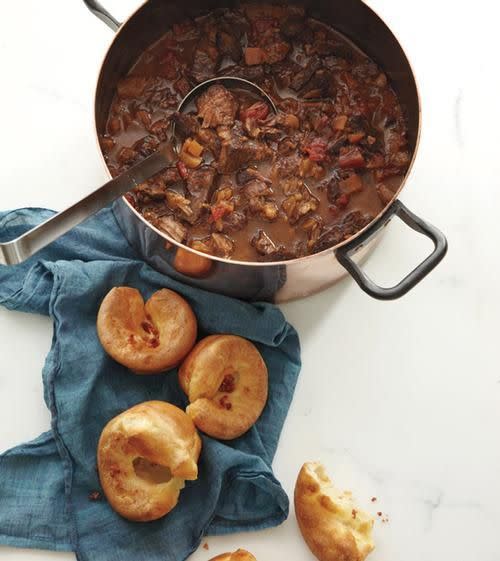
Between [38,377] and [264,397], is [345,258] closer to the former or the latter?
[264,397]

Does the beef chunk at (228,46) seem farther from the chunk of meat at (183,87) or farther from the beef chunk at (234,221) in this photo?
the beef chunk at (234,221)

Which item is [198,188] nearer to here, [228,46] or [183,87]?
[183,87]

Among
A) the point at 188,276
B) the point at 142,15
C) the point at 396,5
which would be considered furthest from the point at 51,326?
the point at 396,5

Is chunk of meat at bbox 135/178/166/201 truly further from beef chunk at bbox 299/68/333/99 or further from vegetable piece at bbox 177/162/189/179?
beef chunk at bbox 299/68/333/99

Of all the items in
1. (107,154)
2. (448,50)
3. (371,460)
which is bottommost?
(371,460)

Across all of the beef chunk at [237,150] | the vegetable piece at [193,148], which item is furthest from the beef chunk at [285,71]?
the vegetable piece at [193,148]

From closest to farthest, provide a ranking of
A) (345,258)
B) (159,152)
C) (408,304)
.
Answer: (345,258) < (159,152) < (408,304)
